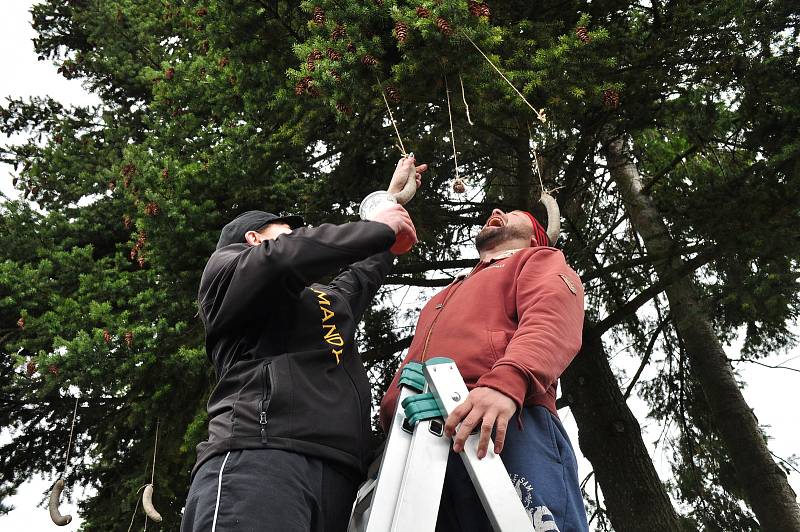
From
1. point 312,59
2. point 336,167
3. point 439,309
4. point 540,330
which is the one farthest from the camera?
point 336,167

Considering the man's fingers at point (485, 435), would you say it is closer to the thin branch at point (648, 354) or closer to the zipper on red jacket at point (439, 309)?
the zipper on red jacket at point (439, 309)

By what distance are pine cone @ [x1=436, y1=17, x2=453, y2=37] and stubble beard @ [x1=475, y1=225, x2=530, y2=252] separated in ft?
3.67

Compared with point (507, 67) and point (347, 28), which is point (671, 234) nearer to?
point (507, 67)

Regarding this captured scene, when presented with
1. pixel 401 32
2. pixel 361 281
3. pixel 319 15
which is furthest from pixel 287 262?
pixel 319 15

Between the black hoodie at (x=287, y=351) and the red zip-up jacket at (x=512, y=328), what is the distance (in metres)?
0.33

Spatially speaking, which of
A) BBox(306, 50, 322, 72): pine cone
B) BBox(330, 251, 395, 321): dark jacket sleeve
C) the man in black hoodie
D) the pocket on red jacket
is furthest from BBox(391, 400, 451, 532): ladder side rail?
BBox(306, 50, 322, 72): pine cone

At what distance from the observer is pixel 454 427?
79.2 inches

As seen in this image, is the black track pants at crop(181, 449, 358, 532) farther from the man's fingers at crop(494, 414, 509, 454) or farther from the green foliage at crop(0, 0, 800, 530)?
the green foliage at crop(0, 0, 800, 530)

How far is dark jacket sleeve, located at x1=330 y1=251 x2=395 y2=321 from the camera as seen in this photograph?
2974 mm

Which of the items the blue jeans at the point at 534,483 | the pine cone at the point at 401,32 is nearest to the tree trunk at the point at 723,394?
the pine cone at the point at 401,32

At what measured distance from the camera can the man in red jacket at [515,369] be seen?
211 cm

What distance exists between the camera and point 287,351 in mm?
2412

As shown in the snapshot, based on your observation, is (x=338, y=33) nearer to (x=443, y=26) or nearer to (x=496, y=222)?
(x=443, y=26)

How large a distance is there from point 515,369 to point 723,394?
5693 mm
